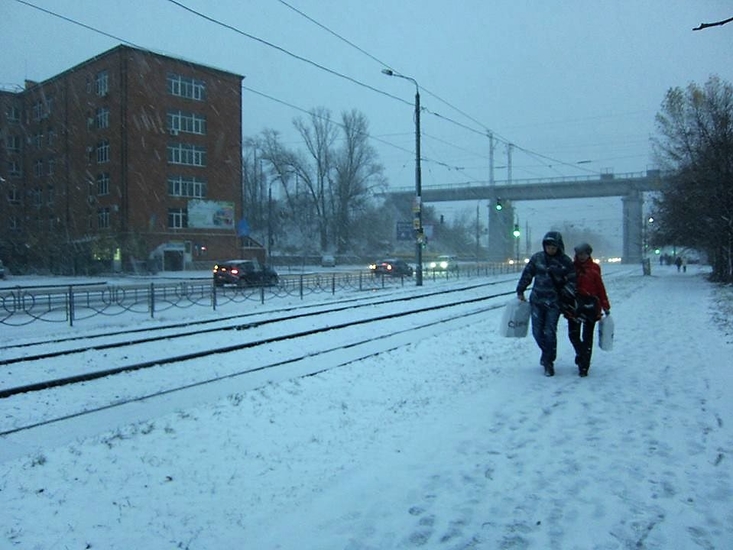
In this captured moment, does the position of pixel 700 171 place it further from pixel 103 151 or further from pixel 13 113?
pixel 13 113

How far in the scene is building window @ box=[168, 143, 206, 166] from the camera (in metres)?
53.7

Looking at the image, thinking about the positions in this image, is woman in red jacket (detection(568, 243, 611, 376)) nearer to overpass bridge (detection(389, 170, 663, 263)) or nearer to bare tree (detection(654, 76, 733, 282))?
bare tree (detection(654, 76, 733, 282))

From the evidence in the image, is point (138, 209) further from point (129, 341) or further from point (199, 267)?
point (129, 341)

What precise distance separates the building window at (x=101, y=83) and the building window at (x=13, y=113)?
60.7 ft

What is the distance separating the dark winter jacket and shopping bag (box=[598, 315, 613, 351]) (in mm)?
789

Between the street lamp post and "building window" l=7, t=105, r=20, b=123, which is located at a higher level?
"building window" l=7, t=105, r=20, b=123

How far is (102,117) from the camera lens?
5350cm

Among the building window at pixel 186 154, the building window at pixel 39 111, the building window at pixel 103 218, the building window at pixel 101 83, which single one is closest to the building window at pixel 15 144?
the building window at pixel 39 111

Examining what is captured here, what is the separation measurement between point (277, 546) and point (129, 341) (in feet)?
32.4

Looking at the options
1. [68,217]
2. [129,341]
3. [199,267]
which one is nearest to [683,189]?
[129,341]

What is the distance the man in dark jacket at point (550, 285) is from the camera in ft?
25.3

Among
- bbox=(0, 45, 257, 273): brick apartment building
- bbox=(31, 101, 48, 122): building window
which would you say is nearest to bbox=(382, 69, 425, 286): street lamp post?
bbox=(0, 45, 257, 273): brick apartment building

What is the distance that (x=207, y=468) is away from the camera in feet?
16.3

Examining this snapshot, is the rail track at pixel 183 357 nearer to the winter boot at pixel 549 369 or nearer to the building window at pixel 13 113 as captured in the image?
the winter boot at pixel 549 369
